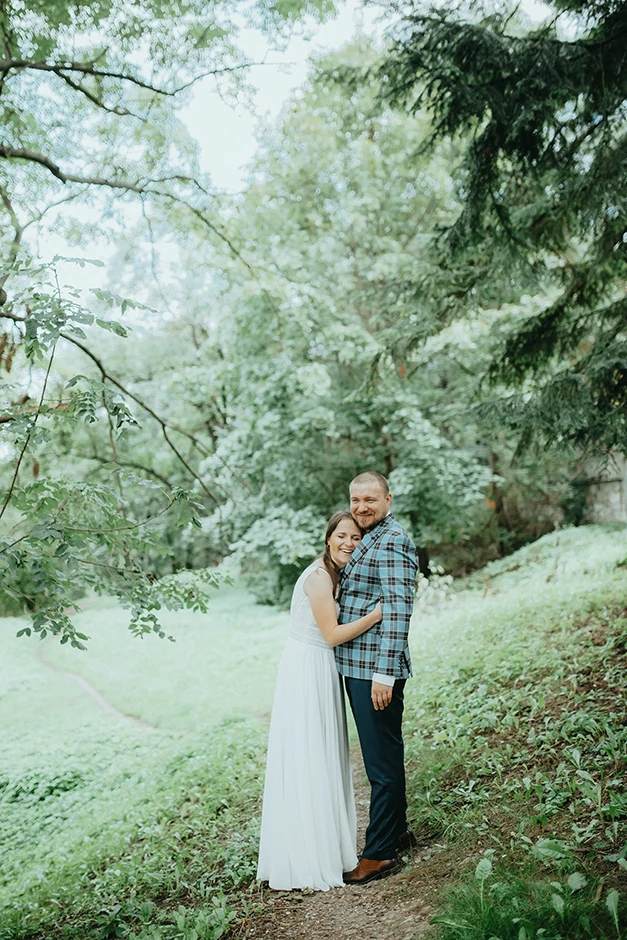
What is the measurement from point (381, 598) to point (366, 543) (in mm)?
297

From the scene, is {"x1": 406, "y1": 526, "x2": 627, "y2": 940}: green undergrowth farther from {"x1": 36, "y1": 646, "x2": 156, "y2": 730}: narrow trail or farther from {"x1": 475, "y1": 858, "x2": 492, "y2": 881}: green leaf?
{"x1": 36, "y1": 646, "x2": 156, "y2": 730}: narrow trail

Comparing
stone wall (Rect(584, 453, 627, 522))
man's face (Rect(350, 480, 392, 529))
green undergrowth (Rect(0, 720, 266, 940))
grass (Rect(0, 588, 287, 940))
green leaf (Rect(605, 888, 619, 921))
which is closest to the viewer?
Answer: green leaf (Rect(605, 888, 619, 921))

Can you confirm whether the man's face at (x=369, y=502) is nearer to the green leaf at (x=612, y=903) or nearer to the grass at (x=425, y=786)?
the grass at (x=425, y=786)

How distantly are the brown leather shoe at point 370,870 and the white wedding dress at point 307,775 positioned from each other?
0.07 meters

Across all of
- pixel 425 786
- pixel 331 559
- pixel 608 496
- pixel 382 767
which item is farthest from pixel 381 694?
pixel 608 496

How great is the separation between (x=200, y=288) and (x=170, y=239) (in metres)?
9.16

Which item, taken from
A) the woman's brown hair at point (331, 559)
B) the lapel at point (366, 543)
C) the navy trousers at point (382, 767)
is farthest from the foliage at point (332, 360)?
the navy trousers at point (382, 767)

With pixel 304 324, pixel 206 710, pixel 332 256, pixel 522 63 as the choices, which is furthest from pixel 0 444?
pixel 332 256

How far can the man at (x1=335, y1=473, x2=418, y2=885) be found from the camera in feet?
11.4

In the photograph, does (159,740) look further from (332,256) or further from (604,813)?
(332,256)

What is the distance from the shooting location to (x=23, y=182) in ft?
20.6

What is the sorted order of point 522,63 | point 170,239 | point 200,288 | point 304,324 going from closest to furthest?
point 522,63
point 170,239
point 304,324
point 200,288

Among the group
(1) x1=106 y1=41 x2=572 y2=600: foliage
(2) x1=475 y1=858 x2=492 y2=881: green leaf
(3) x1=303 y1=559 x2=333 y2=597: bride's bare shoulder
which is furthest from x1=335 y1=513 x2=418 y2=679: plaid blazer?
(1) x1=106 y1=41 x2=572 y2=600: foliage

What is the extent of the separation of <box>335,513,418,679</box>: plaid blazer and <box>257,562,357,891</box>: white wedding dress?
0.18 meters
